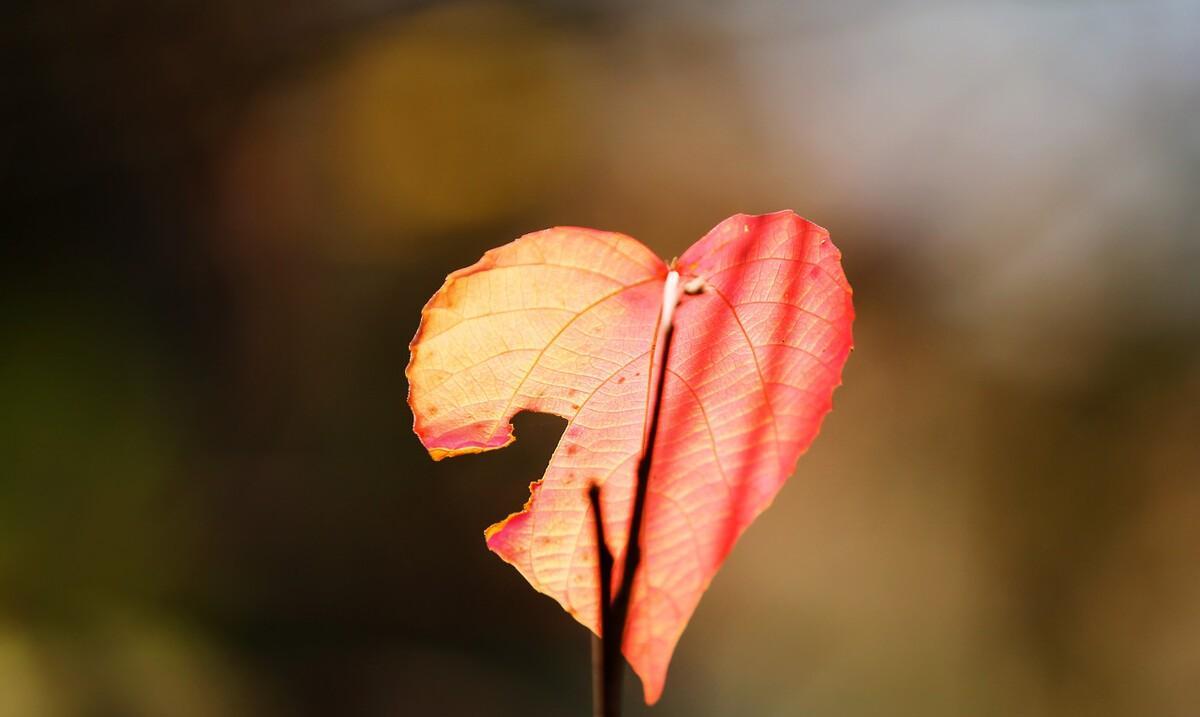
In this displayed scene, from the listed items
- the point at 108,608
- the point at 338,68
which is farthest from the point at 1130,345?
the point at 108,608

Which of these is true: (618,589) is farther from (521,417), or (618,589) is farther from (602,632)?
(521,417)

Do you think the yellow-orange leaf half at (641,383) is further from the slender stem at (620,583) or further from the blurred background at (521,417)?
the blurred background at (521,417)

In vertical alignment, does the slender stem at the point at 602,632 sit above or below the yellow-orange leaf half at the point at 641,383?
below

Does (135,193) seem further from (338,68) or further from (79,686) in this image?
(79,686)

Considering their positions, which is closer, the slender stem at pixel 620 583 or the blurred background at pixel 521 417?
the slender stem at pixel 620 583

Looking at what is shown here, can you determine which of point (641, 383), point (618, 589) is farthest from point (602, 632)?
point (641, 383)

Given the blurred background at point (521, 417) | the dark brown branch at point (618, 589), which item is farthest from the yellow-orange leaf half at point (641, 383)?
the blurred background at point (521, 417)

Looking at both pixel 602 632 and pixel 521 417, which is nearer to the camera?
pixel 602 632
